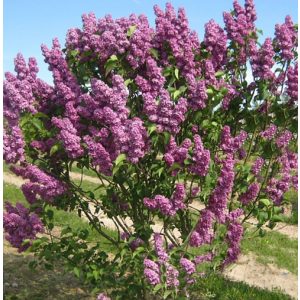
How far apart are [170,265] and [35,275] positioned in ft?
13.9

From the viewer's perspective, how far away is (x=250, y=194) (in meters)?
5.28

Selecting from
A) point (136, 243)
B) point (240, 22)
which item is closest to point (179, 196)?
point (136, 243)

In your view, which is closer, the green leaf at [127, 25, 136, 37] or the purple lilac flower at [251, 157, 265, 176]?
the green leaf at [127, 25, 136, 37]

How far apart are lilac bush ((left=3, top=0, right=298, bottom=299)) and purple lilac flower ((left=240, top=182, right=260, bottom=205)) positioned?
15 mm

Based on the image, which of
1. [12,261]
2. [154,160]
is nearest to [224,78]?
[154,160]

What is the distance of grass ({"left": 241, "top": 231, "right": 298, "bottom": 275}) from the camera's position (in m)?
9.79

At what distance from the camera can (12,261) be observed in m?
8.84

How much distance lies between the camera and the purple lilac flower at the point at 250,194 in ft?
17.2

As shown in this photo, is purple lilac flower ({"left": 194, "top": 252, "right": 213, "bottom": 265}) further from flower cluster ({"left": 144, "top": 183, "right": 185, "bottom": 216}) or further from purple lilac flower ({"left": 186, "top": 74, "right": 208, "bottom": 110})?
purple lilac flower ({"left": 186, "top": 74, "right": 208, "bottom": 110})

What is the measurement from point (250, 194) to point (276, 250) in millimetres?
5794

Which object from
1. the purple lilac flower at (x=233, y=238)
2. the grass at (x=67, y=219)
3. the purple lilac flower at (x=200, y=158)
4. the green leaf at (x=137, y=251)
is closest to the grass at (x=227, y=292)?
the purple lilac flower at (x=233, y=238)

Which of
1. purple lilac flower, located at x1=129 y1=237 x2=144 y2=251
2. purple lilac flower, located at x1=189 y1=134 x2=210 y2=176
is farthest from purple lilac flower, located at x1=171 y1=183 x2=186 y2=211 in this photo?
purple lilac flower, located at x1=129 y1=237 x2=144 y2=251

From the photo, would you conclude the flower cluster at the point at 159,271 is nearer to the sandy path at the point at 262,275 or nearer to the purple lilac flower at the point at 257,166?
the purple lilac flower at the point at 257,166

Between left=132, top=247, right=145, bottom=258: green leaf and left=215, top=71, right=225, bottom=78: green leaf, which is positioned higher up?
left=215, top=71, right=225, bottom=78: green leaf
